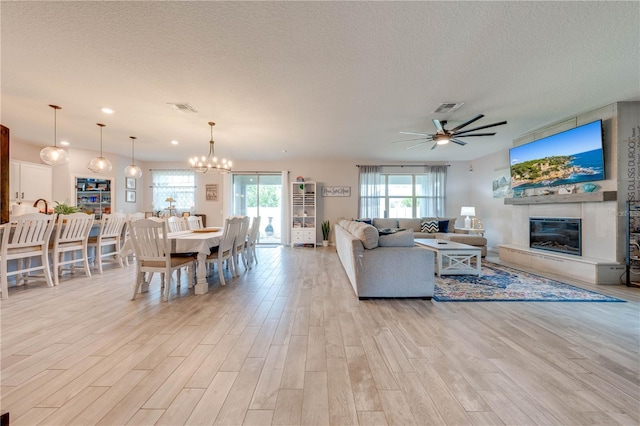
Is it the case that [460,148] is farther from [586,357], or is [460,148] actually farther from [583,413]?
[583,413]

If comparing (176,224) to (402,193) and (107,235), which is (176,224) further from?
(402,193)

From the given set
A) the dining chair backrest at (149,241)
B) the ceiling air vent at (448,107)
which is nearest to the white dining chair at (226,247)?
the dining chair backrest at (149,241)

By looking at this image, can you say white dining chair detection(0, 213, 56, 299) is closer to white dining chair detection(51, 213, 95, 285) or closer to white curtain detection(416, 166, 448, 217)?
white dining chair detection(51, 213, 95, 285)

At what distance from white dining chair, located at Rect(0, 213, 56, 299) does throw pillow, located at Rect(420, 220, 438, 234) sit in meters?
7.18

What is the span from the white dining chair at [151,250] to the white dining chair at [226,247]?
584 millimetres

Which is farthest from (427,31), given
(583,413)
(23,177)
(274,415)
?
(23,177)

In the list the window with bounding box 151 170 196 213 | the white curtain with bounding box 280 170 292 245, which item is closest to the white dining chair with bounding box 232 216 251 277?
the white curtain with bounding box 280 170 292 245

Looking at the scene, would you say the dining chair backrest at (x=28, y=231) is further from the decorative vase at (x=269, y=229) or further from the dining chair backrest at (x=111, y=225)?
the decorative vase at (x=269, y=229)

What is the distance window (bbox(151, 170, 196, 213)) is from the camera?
25.6ft

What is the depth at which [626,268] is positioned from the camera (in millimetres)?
3537

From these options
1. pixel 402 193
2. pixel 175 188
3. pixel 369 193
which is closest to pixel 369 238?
pixel 369 193

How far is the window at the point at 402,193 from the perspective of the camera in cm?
759

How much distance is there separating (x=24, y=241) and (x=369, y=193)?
6970 millimetres

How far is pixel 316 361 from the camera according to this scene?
5.79 ft
